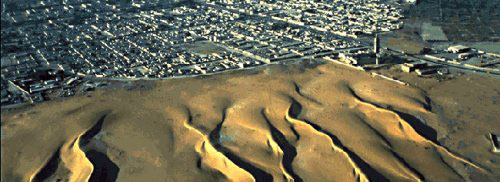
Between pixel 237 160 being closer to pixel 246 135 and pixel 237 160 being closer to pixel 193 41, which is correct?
pixel 246 135

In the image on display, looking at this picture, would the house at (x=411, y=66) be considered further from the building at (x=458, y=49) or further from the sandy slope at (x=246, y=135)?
the building at (x=458, y=49)

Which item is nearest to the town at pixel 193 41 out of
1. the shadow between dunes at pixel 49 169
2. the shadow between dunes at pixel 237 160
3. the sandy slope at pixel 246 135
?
the sandy slope at pixel 246 135

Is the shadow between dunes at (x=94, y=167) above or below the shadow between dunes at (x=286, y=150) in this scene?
below

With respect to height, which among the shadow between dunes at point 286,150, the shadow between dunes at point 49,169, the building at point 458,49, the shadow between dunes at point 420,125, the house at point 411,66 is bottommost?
the shadow between dunes at point 49,169

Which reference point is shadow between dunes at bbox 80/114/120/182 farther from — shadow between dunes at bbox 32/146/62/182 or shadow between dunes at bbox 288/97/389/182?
shadow between dunes at bbox 288/97/389/182

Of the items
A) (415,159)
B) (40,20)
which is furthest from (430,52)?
(40,20)

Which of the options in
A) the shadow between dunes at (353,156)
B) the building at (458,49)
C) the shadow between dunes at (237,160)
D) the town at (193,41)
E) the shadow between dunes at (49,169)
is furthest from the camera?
the building at (458,49)

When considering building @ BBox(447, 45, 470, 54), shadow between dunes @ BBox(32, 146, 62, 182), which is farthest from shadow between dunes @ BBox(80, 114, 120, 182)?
building @ BBox(447, 45, 470, 54)
